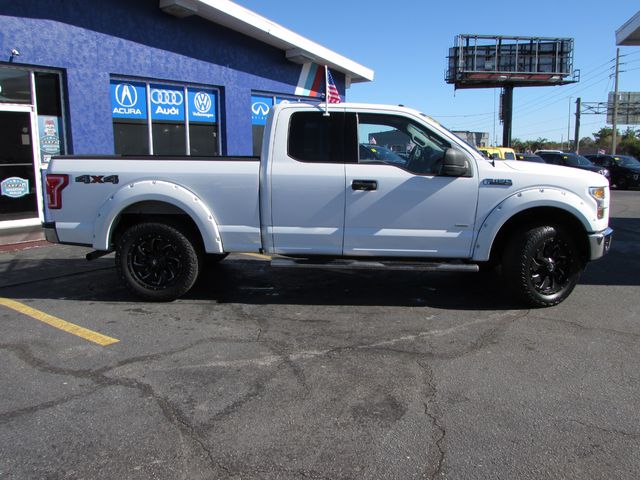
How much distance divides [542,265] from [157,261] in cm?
412

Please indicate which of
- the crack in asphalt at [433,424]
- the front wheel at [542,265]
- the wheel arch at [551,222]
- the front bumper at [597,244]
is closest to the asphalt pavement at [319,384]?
the crack in asphalt at [433,424]

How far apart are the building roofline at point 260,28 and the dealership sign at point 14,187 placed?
4.47 m

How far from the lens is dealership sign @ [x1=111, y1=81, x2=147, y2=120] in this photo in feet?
34.7

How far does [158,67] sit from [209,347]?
823 centimetres

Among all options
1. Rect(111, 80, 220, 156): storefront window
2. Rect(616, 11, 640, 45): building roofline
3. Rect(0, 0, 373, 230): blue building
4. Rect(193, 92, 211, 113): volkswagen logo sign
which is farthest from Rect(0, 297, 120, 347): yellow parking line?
Rect(616, 11, 640, 45): building roofline

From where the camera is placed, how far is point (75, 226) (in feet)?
19.1

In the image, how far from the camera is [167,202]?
18.6 ft

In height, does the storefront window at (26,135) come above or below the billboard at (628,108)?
below

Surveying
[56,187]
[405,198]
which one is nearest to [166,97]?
[56,187]

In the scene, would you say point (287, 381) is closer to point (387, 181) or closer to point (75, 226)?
point (387, 181)

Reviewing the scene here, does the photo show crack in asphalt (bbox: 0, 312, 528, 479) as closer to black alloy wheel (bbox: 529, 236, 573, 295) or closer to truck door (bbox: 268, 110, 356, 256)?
black alloy wheel (bbox: 529, 236, 573, 295)

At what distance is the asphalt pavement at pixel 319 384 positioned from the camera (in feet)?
9.86

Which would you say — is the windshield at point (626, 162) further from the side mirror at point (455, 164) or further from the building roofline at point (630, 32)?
the side mirror at point (455, 164)

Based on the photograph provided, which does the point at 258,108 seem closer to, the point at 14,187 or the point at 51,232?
the point at 14,187
